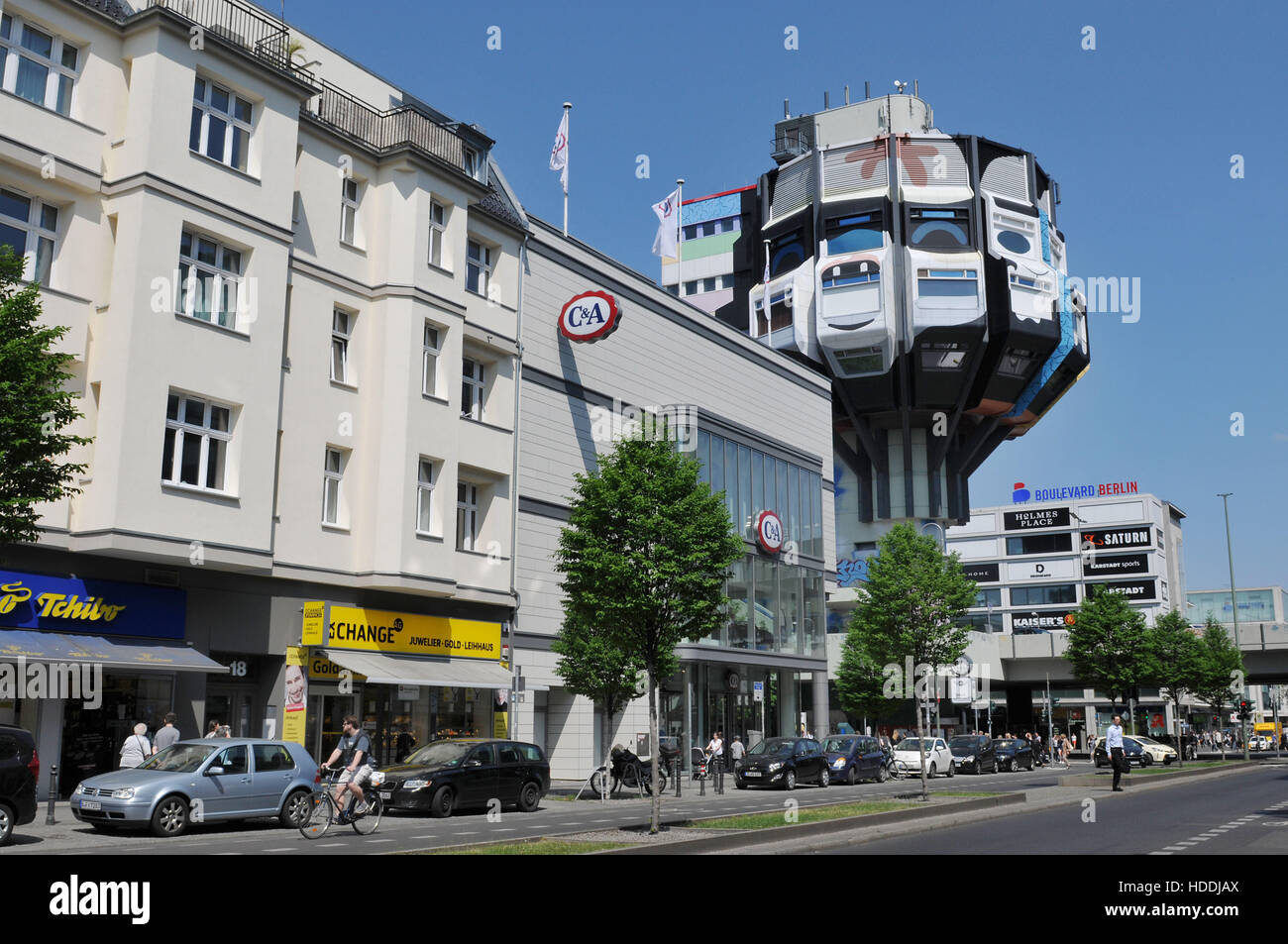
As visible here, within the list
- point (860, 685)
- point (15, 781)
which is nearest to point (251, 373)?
point (15, 781)

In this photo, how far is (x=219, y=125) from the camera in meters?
26.5

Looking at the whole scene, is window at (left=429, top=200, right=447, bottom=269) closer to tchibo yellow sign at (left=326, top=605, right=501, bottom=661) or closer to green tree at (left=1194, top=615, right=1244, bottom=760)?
tchibo yellow sign at (left=326, top=605, right=501, bottom=661)

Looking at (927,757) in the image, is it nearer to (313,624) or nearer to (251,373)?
(313,624)

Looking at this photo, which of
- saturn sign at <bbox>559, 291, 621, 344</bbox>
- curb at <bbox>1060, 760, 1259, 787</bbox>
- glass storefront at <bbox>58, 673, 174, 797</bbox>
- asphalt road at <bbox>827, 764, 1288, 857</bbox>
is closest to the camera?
asphalt road at <bbox>827, 764, 1288, 857</bbox>

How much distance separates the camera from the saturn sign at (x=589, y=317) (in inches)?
1484

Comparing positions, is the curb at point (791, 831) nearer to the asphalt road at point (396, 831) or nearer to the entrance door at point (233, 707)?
the asphalt road at point (396, 831)

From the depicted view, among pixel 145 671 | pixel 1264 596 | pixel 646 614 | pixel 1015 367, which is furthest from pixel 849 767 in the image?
pixel 1264 596

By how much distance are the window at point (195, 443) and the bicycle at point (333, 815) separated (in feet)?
26.3

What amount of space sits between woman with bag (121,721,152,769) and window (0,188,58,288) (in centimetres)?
913

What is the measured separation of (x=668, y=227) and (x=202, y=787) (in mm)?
36567

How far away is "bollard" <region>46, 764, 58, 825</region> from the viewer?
65.8 feet

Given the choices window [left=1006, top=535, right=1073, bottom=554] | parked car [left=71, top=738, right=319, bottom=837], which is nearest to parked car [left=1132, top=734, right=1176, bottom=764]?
parked car [left=71, top=738, right=319, bottom=837]

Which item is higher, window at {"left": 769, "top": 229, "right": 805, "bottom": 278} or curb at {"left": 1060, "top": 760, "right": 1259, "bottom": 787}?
window at {"left": 769, "top": 229, "right": 805, "bottom": 278}

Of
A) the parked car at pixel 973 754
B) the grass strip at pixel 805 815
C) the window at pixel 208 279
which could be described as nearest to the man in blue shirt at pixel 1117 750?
the grass strip at pixel 805 815
